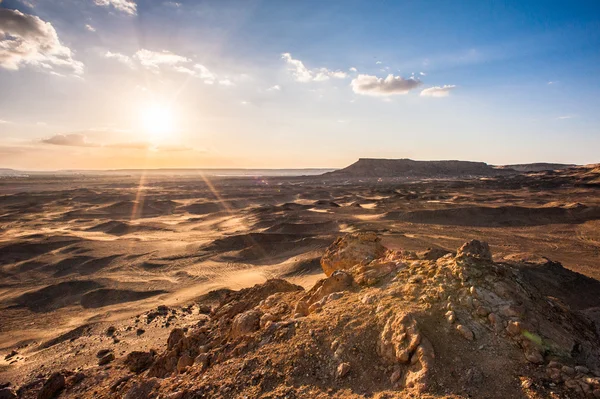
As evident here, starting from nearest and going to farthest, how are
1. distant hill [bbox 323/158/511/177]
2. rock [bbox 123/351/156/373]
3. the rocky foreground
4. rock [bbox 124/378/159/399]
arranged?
the rocky foreground, rock [bbox 124/378/159/399], rock [bbox 123/351/156/373], distant hill [bbox 323/158/511/177]

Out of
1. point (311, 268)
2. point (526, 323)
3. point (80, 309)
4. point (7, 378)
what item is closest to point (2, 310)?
point (80, 309)

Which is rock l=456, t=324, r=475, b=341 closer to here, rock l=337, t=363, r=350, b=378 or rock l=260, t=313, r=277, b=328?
rock l=337, t=363, r=350, b=378

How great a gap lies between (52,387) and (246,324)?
12.7 ft

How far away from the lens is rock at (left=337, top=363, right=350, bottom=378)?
12.1ft

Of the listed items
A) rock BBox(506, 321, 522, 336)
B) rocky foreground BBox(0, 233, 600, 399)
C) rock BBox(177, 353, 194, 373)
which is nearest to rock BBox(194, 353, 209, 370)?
rocky foreground BBox(0, 233, 600, 399)

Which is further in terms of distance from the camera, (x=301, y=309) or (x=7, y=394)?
(x=7, y=394)

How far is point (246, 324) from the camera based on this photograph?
→ 529 centimetres

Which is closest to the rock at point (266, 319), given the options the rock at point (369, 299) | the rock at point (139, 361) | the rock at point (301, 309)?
the rock at point (301, 309)

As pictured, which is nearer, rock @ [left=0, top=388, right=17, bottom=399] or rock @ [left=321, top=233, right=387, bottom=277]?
rock @ [left=0, top=388, right=17, bottom=399]

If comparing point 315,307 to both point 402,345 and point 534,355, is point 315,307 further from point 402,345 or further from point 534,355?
point 534,355

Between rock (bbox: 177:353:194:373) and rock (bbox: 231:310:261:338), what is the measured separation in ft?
2.64

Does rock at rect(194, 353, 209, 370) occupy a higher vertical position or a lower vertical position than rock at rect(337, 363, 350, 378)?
lower

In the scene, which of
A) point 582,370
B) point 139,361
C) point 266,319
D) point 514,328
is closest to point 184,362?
point 266,319

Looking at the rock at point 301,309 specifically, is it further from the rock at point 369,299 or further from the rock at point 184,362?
the rock at point 184,362
